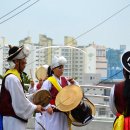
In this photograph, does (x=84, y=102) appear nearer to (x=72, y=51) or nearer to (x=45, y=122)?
(x=45, y=122)

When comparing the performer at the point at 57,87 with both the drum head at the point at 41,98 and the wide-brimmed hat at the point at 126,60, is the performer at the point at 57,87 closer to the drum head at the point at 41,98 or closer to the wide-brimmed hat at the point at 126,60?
the drum head at the point at 41,98

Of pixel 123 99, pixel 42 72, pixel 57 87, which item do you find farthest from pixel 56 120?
pixel 42 72

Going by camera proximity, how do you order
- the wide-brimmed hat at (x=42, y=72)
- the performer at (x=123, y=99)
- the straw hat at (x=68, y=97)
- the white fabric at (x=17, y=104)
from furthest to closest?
the wide-brimmed hat at (x=42, y=72) → the straw hat at (x=68, y=97) → the white fabric at (x=17, y=104) → the performer at (x=123, y=99)

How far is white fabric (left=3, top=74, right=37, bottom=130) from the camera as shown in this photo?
5.50 meters

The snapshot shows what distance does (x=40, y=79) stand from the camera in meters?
9.91

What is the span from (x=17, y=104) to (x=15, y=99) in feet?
0.20

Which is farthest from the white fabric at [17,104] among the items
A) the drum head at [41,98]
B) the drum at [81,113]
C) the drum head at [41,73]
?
the drum head at [41,73]

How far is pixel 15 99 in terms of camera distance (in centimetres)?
550

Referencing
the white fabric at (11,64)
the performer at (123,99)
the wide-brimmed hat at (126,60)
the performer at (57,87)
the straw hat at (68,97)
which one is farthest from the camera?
the performer at (57,87)

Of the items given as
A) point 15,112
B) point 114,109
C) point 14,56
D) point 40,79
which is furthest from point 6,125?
point 40,79

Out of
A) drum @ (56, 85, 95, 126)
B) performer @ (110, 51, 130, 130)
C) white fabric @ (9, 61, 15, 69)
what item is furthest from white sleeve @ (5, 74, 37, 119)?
drum @ (56, 85, 95, 126)

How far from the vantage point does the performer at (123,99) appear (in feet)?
17.0

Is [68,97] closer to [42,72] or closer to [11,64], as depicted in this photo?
[11,64]

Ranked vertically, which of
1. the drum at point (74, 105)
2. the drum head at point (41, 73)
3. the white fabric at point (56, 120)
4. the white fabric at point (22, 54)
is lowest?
the white fabric at point (56, 120)
